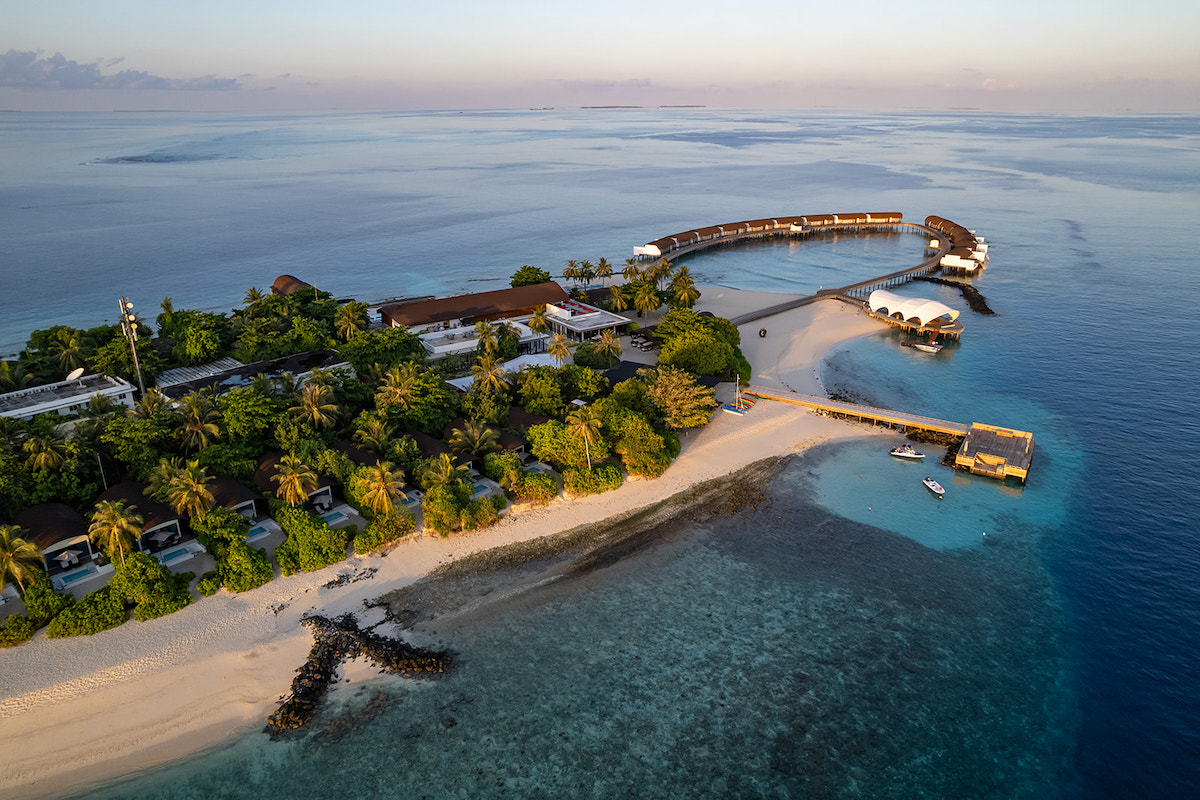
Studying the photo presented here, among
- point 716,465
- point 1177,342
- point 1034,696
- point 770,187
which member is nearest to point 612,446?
point 716,465

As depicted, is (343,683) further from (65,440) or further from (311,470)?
(65,440)

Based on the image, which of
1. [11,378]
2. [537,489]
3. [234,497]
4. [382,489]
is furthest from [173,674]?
[11,378]

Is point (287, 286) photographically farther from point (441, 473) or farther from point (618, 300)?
point (441, 473)

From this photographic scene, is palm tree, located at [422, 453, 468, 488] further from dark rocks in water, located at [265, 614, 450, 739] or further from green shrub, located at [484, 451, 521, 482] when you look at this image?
dark rocks in water, located at [265, 614, 450, 739]

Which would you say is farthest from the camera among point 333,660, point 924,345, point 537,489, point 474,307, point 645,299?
point 645,299

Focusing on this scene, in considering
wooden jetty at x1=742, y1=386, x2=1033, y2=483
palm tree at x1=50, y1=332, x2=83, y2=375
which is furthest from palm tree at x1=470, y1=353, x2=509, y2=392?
palm tree at x1=50, y1=332, x2=83, y2=375

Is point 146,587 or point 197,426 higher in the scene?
point 197,426

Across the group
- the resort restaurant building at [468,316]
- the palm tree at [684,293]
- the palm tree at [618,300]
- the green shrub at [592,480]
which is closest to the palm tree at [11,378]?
the resort restaurant building at [468,316]
